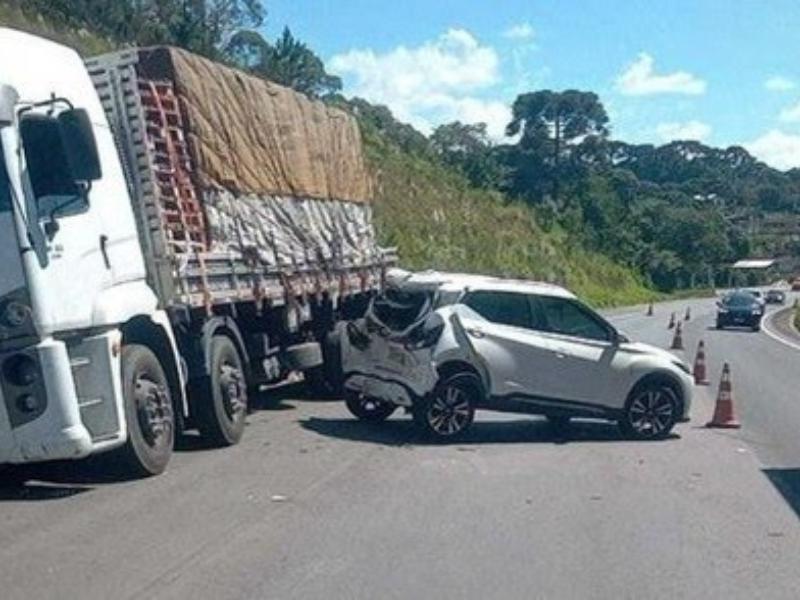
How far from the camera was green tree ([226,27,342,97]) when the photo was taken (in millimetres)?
66875

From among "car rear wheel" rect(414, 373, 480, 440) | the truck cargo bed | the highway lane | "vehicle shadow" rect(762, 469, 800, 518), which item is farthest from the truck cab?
the highway lane

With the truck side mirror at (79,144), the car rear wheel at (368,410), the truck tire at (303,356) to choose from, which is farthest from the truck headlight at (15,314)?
the truck tire at (303,356)

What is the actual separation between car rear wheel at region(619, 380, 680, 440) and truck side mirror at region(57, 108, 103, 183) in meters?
7.06

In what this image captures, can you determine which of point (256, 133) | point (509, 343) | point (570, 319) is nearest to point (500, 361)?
point (509, 343)

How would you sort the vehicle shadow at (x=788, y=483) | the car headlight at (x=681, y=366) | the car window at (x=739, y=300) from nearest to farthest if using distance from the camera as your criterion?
the vehicle shadow at (x=788, y=483) < the car headlight at (x=681, y=366) < the car window at (x=739, y=300)

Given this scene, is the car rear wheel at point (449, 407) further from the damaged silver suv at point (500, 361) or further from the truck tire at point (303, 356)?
the truck tire at point (303, 356)

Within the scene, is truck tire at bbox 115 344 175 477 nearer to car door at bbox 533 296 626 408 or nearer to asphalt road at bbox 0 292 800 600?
asphalt road at bbox 0 292 800 600

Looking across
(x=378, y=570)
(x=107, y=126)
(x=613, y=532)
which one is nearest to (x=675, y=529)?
(x=613, y=532)

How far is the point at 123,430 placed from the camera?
9.71 meters

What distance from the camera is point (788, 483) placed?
11.3m

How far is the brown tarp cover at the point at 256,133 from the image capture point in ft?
43.3

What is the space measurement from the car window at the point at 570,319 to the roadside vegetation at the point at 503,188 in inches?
Result: 765

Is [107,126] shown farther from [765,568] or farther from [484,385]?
[765,568]

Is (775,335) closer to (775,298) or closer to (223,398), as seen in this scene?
(223,398)
